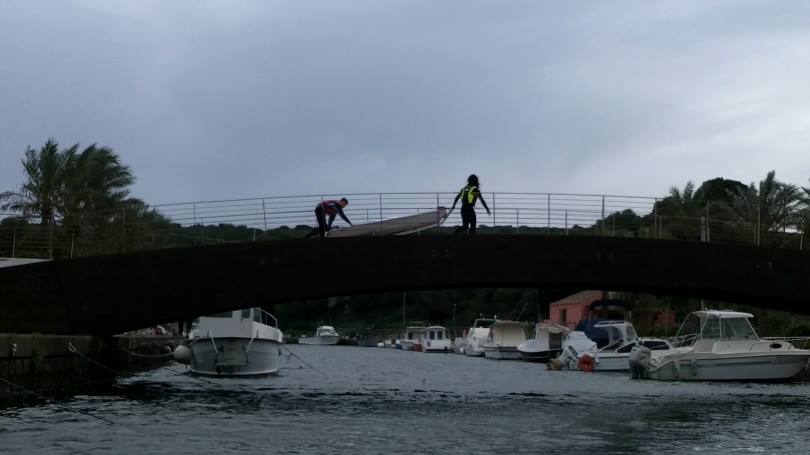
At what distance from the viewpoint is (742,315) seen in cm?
4306

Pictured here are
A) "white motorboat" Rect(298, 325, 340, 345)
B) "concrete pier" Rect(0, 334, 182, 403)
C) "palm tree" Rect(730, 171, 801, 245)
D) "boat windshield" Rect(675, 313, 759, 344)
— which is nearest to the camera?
"concrete pier" Rect(0, 334, 182, 403)

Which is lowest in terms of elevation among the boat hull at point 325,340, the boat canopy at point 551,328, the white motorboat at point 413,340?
the boat hull at point 325,340

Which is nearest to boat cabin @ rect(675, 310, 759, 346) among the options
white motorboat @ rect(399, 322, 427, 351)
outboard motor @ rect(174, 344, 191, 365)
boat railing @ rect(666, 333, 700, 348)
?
boat railing @ rect(666, 333, 700, 348)

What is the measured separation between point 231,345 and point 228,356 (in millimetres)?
516

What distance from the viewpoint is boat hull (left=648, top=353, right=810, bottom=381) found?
42500 mm

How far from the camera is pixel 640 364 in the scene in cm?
4588

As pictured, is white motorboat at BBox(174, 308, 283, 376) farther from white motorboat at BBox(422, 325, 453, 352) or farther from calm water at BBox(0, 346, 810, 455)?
white motorboat at BBox(422, 325, 453, 352)

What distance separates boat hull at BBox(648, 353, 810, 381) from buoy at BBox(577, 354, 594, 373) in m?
12.1

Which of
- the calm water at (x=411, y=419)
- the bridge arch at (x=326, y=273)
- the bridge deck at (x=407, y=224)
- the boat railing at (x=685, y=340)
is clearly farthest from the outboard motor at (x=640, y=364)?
the bridge deck at (x=407, y=224)

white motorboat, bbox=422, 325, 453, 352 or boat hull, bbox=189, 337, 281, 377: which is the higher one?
boat hull, bbox=189, 337, 281, 377

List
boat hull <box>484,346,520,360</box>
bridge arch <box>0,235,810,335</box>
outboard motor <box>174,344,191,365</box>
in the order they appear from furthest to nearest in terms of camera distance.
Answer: boat hull <box>484,346,520,360</box> → outboard motor <box>174,344,191,365</box> → bridge arch <box>0,235,810,335</box>

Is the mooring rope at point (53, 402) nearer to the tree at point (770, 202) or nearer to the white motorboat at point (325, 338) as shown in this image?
the tree at point (770, 202)

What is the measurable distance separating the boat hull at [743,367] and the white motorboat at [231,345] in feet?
54.3

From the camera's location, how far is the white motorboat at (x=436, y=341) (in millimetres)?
107062
